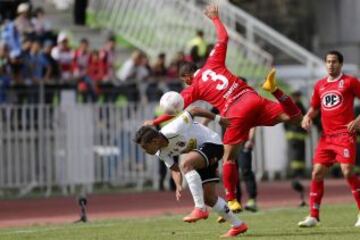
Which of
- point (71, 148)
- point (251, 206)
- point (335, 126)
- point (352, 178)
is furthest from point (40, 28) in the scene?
point (352, 178)

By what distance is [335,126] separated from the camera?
1588 cm

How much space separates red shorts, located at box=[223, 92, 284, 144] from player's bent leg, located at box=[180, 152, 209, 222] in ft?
6.58

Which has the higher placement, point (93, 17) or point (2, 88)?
point (93, 17)

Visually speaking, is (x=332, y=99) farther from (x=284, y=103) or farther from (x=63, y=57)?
(x=63, y=57)

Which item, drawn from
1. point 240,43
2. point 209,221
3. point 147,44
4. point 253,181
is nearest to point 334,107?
point 209,221

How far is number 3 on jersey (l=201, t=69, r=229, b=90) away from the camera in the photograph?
1625 centimetres

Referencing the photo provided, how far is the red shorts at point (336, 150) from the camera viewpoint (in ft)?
51.5

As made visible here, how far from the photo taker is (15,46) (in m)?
26.2

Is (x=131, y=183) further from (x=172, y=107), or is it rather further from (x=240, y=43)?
(x=172, y=107)

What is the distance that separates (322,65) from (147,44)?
466cm

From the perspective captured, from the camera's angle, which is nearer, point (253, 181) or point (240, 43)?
point (253, 181)

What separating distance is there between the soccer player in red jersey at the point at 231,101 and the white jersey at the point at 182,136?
1474 mm

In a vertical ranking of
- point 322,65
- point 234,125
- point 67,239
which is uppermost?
point 322,65

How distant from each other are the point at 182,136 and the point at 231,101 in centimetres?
217
